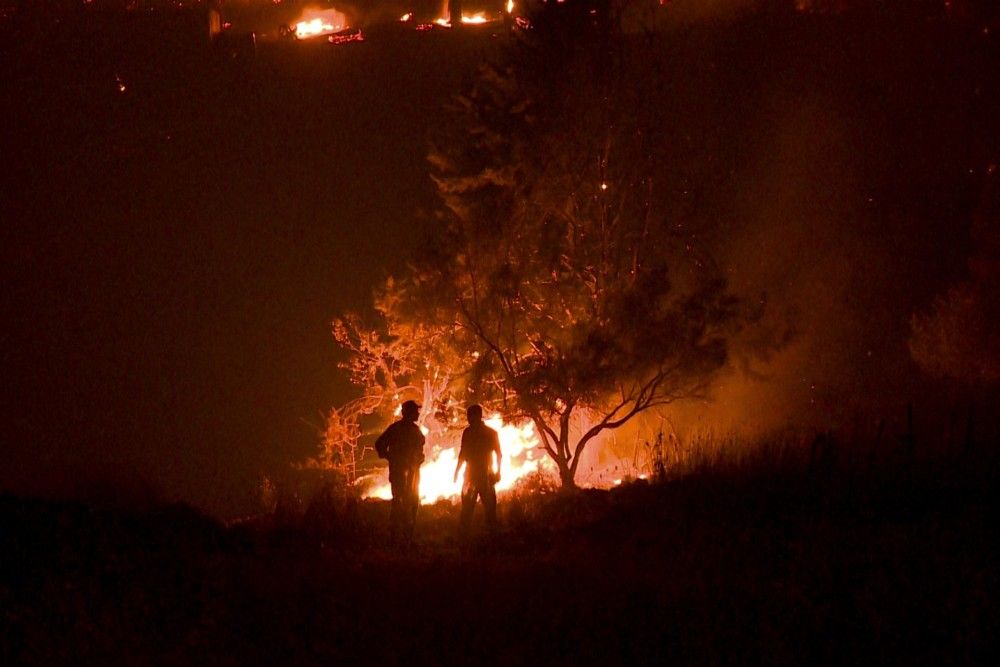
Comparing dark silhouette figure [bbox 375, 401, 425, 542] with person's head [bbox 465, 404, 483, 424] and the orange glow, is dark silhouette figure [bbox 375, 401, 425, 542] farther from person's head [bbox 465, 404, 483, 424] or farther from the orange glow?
the orange glow

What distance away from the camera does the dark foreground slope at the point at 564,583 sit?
18.1 ft

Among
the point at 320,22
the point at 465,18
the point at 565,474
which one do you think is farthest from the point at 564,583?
the point at 320,22

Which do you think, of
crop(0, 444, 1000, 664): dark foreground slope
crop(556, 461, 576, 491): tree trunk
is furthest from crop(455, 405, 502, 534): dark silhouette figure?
crop(556, 461, 576, 491): tree trunk

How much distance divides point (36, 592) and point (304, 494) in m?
6.40

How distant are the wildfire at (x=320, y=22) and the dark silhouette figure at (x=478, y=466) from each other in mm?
29360

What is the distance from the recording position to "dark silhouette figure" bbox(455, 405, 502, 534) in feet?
34.5

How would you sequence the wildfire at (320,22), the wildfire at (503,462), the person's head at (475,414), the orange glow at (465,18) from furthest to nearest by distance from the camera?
the wildfire at (320,22), the orange glow at (465,18), the wildfire at (503,462), the person's head at (475,414)

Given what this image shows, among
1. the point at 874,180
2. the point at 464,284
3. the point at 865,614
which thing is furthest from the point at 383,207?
the point at 865,614

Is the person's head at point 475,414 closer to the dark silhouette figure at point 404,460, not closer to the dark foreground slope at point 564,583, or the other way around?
the dark silhouette figure at point 404,460

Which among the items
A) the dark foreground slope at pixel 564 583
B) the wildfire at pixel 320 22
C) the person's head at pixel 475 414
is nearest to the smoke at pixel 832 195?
the person's head at pixel 475 414

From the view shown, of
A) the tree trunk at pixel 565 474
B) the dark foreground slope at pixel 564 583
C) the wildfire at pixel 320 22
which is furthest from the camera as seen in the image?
the wildfire at pixel 320 22

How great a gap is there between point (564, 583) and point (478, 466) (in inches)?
153

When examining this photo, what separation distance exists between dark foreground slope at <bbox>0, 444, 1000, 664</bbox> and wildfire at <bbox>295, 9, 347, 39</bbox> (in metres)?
30.8

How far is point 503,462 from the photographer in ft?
48.9
